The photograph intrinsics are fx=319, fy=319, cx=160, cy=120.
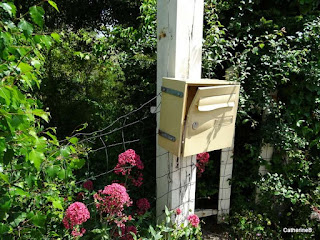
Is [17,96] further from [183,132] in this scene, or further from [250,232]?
[250,232]

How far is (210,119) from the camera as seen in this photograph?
2098mm

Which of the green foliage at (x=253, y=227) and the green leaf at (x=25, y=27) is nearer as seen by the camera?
the green leaf at (x=25, y=27)

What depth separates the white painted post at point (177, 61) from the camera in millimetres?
1991

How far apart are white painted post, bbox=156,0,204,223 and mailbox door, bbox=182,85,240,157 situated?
0.20 meters

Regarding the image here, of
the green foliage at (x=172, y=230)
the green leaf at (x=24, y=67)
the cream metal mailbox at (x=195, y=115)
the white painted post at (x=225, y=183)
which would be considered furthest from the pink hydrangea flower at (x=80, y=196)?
the white painted post at (x=225, y=183)

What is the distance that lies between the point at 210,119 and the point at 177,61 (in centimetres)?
44

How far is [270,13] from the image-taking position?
2.88m

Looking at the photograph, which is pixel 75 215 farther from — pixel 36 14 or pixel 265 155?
pixel 265 155

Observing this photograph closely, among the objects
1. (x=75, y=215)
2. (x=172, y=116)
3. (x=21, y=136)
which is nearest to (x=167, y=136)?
(x=172, y=116)

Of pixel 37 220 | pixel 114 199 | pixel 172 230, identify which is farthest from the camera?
pixel 172 230

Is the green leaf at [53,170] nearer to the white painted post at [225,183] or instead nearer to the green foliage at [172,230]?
the green foliage at [172,230]

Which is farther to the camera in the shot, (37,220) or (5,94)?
(37,220)

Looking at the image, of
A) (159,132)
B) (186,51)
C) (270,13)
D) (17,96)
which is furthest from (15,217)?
(270,13)

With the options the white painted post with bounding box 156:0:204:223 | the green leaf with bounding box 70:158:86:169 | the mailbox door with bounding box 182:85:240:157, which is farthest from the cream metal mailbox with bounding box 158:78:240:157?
the green leaf with bounding box 70:158:86:169
